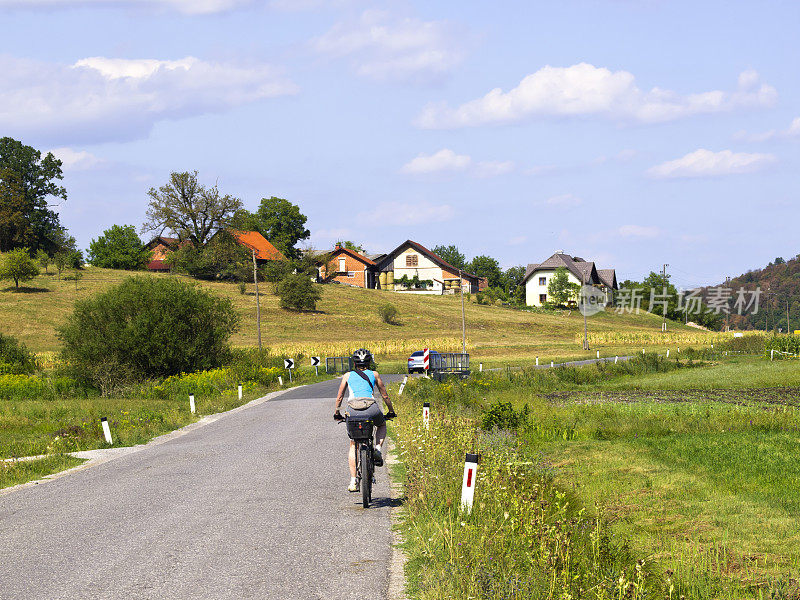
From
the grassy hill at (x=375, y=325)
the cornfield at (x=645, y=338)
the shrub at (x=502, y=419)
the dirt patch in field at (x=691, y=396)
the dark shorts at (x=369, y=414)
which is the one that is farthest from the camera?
the cornfield at (x=645, y=338)

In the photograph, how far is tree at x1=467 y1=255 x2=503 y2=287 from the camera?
178375mm

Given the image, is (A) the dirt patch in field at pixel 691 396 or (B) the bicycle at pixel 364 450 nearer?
(B) the bicycle at pixel 364 450

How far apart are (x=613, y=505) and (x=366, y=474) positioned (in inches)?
129

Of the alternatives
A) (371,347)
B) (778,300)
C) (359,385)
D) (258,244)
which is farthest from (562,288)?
(359,385)

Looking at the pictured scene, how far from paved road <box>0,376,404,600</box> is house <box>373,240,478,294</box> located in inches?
4562

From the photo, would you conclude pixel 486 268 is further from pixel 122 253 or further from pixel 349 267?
pixel 122 253

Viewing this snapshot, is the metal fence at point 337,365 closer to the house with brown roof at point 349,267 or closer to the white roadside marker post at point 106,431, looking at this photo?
the white roadside marker post at point 106,431

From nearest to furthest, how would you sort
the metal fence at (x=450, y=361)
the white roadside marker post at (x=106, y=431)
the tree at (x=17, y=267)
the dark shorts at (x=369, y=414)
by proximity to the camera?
the dark shorts at (x=369, y=414), the white roadside marker post at (x=106, y=431), the metal fence at (x=450, y=361), the tree at (x=17, y=267)

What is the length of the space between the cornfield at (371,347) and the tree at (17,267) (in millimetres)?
35055

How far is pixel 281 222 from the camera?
457 ft

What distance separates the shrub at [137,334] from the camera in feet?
139

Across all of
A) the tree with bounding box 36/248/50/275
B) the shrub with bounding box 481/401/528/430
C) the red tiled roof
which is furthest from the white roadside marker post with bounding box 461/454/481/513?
the red tiled roof

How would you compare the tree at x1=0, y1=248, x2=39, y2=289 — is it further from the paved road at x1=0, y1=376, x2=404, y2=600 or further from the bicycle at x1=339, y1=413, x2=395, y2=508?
the bicycle at x1=339, y1=413, x2=395, y2=508

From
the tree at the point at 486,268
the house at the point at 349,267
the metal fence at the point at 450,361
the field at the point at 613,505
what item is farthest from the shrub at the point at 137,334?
the tree at the point at 486,268
